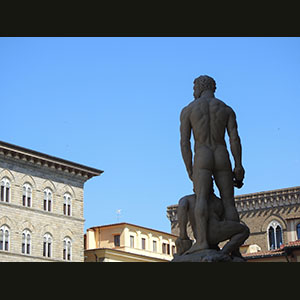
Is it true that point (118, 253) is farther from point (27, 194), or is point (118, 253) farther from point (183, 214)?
point (183, 214)

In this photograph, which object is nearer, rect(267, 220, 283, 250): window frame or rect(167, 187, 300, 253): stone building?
rect(267, 220, 283, 250): window frame

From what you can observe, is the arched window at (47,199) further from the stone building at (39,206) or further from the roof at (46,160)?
the roof at (46,160)

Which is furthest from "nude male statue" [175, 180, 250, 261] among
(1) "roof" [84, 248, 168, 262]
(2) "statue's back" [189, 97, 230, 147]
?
(1) "roof" [84, 248, 168, 262]

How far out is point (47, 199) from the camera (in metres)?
54.4

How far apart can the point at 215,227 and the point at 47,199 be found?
147ft

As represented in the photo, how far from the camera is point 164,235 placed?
6681cm

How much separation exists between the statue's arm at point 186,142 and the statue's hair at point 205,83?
471 millimetres

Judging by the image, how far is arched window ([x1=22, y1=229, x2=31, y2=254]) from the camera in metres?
51.3

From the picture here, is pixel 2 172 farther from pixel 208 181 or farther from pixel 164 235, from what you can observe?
pixel 208 181

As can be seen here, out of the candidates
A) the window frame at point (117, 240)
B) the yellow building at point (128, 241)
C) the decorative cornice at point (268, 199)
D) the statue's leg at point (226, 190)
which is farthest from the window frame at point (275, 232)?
the statue's leg at point (226, 190)

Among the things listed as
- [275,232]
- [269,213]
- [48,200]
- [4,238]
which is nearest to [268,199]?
[269,213]

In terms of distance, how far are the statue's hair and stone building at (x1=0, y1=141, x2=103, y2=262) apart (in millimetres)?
40361

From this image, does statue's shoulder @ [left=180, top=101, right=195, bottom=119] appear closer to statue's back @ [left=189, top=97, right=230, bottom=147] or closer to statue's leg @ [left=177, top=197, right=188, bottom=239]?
statue's back @ [left=189, top=97, right=230, bottom=147]

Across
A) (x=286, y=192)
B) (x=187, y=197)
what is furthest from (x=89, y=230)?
(x=187, y=197)
